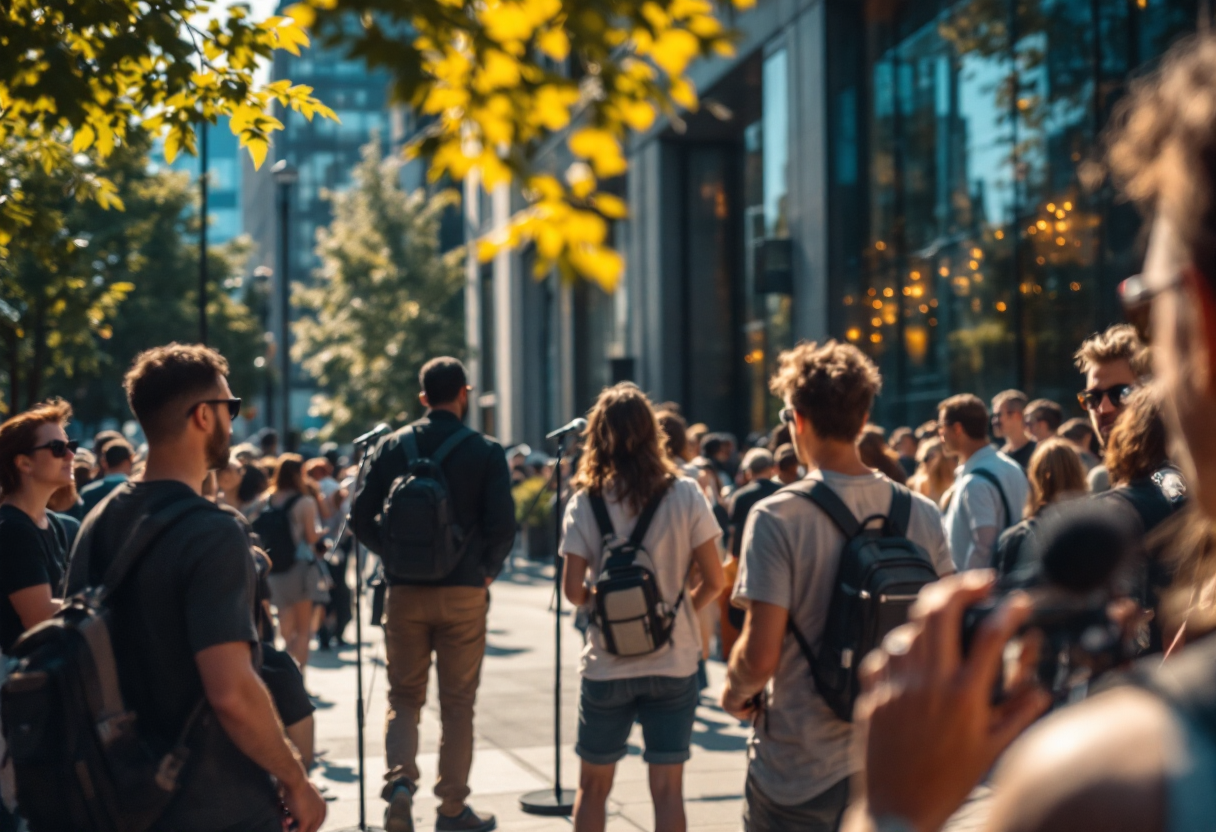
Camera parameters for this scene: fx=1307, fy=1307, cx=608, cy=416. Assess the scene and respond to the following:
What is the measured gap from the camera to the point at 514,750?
30.2ft

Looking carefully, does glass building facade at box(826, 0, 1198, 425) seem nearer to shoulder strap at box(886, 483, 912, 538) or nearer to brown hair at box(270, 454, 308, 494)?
brown hair at box(270, 454, 308, 494)

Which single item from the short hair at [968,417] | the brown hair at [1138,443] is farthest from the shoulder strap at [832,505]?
the short hair at [968,417]

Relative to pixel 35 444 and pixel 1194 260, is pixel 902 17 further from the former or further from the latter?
pixel 1194 260

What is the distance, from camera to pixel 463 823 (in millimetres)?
6969

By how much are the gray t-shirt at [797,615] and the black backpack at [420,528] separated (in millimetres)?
2981

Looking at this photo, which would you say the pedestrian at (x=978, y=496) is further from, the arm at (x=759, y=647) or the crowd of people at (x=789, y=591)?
the arm at (x=759, y=647)

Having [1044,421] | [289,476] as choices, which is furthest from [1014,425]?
[289,476]

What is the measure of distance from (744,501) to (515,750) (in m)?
2.59

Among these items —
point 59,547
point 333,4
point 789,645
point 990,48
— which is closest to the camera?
point 333,4

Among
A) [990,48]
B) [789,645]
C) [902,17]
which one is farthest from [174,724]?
[902,17]

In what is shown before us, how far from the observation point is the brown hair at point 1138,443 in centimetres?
420

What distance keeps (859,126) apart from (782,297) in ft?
12.6

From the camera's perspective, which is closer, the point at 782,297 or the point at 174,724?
the point at 174,724

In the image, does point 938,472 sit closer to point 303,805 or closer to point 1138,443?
point 1138,443
